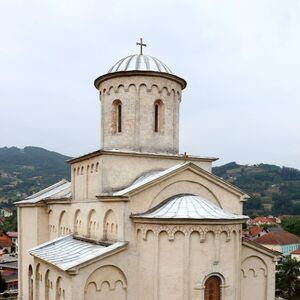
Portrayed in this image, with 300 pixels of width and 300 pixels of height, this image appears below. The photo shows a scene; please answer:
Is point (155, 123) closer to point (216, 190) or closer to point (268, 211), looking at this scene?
point (216, 190)

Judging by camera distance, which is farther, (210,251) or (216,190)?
(216,190)

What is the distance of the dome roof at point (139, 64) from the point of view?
18.6 meters

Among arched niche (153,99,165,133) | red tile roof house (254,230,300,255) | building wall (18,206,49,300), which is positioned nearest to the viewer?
arched niche (153,99,165,133)

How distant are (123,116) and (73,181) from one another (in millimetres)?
4174

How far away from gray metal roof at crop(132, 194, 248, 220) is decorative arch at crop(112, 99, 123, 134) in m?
4.87

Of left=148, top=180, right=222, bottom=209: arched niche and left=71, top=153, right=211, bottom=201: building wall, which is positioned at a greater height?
left=71, top=153, right=211, bottom=201: building wall

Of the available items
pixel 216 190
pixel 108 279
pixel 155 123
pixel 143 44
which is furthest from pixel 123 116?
pixel 108 279

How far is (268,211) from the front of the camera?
6831 inches

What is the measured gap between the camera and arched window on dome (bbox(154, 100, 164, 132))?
18750 millimetres

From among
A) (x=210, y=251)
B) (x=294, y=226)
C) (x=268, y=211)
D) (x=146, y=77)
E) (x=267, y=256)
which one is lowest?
(x=268, y=211)

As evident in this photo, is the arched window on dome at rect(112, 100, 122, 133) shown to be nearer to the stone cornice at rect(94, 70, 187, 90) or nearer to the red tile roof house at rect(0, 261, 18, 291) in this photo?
the stone cornice at rect(94, 70, 187, 90)

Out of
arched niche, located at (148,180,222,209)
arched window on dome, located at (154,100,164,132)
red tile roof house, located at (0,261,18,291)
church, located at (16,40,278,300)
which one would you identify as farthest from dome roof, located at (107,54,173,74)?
red tile roof house, located at (0,261,18,291)

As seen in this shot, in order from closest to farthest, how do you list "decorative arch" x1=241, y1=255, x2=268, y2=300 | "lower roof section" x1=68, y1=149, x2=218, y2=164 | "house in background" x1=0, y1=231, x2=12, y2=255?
"lower roof section" x1=68, y1=149, x2=218, y2=164
"decorative arch" x1=241, y1=255, x2=268, y2=300
"house in background" x1=0, y1=231, x2=12, y2=255

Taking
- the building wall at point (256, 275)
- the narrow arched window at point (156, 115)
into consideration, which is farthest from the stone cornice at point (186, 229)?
the narrow arched window at point (156, 115)
